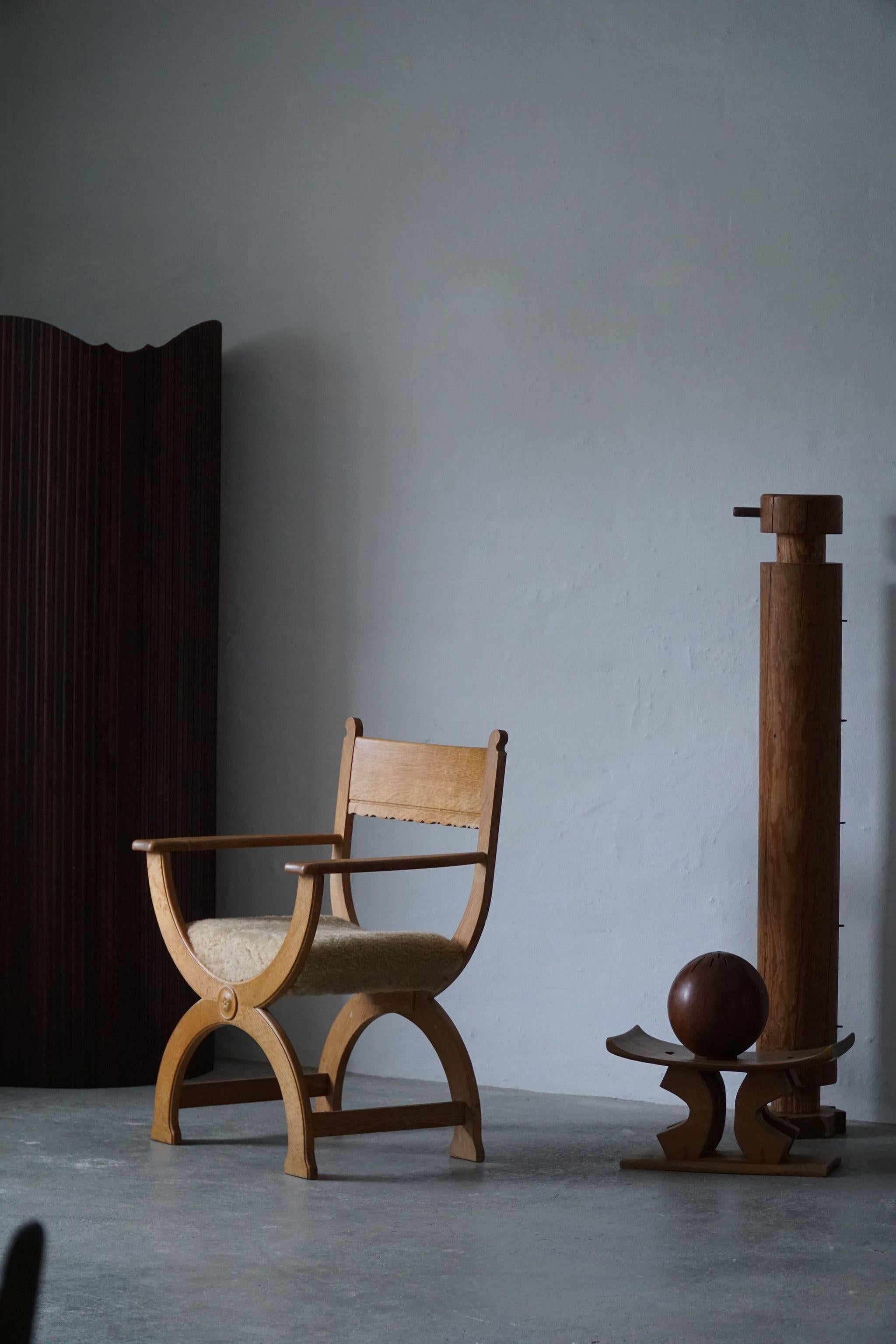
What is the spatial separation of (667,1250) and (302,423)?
2713 millimetres

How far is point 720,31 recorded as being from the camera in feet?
13.9

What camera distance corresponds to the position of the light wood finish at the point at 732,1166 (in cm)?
351

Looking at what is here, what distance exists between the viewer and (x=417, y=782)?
12.8 ft

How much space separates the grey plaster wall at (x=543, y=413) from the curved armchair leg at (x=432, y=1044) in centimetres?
70

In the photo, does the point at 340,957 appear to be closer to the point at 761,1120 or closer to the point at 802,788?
the point at 761,1120

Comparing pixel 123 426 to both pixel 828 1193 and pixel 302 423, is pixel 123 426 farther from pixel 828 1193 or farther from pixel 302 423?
pixel 828 1193

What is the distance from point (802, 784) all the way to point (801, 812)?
66mm

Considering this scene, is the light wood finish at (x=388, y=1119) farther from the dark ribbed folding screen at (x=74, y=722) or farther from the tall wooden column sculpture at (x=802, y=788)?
the dark ribbed folding screen at (x=74, y=722)

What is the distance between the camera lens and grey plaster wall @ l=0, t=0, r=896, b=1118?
4117 millimetres

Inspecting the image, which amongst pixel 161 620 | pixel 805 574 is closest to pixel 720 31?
pixel 805 574

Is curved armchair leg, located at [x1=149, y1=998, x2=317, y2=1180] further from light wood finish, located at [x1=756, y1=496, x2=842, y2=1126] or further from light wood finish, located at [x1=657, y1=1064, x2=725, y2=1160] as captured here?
light wood finish, located at [x1=756, y1=496, x2=842, y2=1126]

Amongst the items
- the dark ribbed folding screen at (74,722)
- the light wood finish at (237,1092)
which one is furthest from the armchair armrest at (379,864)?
the dark ribbed folding screen at (74,722)

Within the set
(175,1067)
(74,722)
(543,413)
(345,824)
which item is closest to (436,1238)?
(175,1067)

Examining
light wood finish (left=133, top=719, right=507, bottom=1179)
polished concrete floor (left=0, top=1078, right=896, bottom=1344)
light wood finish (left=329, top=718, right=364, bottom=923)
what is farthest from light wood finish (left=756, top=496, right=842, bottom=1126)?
light wood finish (left=329, top=718, right=364, bottom=923)
